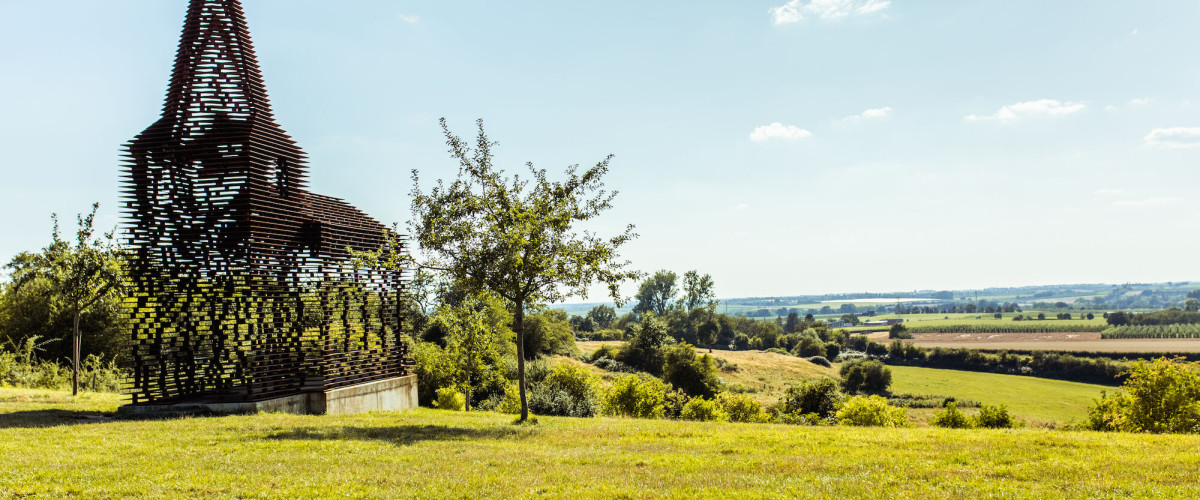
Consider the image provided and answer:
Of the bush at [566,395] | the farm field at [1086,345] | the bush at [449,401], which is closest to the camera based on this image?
the bush at [449,401]

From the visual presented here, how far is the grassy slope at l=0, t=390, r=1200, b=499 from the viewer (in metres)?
9.25

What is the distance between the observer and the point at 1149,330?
503 feet

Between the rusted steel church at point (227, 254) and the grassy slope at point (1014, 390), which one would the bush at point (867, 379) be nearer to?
the grassy slope at point (1014, 390)

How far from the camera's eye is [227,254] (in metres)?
18.8

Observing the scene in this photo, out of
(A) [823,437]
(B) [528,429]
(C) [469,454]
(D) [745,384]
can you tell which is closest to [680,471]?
(C) [469,454]

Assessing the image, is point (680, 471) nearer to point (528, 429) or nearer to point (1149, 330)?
point (528, 429)

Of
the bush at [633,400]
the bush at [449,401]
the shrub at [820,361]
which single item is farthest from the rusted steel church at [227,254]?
the shrub at [820,361]

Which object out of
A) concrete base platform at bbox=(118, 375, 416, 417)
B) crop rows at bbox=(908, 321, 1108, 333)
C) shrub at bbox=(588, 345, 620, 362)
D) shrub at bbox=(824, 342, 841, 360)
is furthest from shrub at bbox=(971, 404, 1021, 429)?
crop rows at bbox=(908, 321, 1108, 333)

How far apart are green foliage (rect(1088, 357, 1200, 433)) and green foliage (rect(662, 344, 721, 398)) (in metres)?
40.4

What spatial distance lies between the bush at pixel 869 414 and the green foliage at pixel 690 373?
1326 inches

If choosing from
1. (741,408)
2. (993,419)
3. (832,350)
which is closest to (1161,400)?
(993,419)

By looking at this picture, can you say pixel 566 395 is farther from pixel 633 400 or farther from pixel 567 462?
pixel 567 462

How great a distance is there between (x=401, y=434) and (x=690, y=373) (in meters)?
49.5

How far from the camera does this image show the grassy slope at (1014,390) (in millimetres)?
63531
